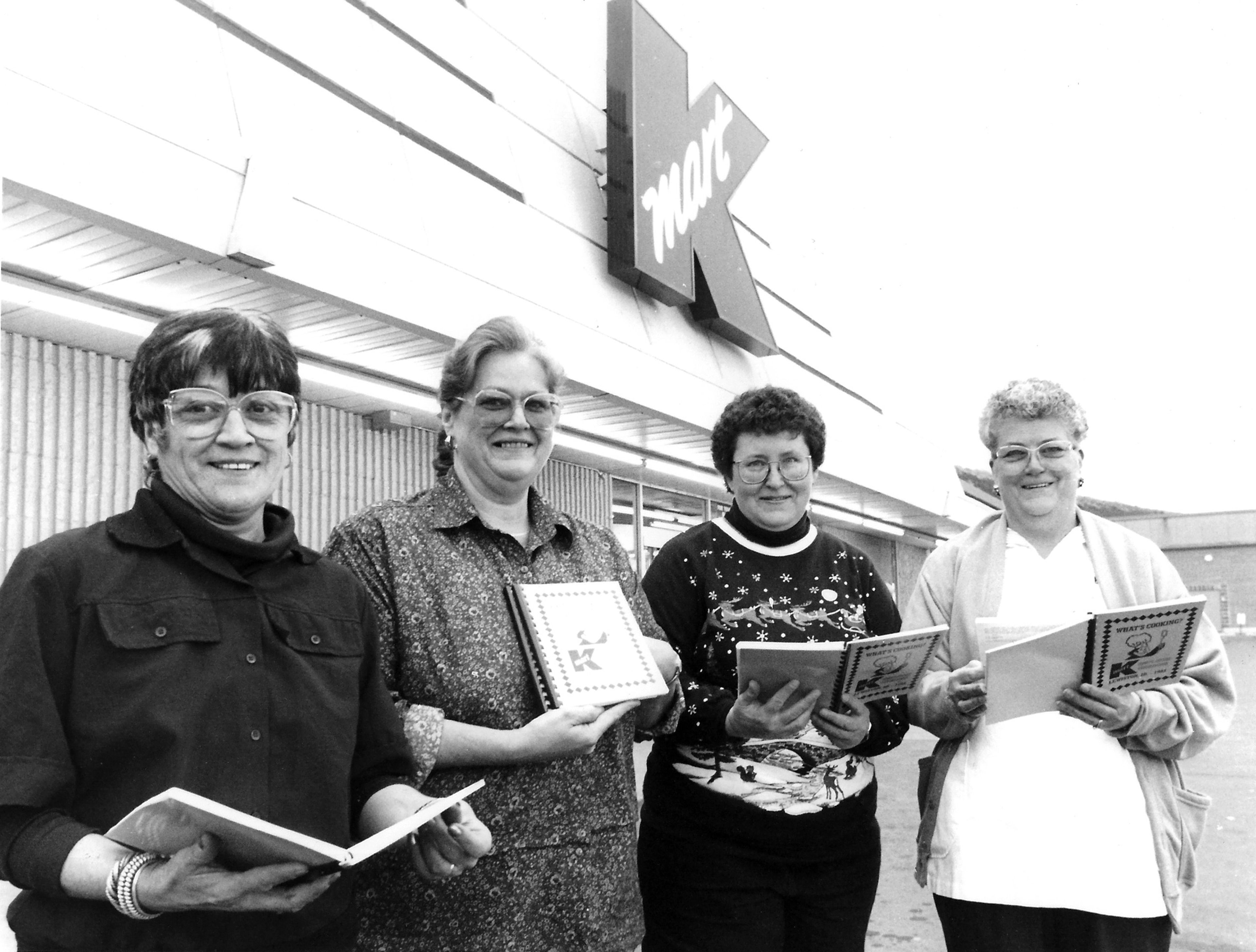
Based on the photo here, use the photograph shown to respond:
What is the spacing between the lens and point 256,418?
1747 mm

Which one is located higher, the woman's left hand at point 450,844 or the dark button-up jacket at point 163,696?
the dark button-up jacket at point 163,696

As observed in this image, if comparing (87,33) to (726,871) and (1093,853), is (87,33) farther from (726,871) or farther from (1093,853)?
(1093,853)

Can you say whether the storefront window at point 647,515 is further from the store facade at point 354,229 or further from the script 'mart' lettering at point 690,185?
the script 'mart' lettering at point 690,185

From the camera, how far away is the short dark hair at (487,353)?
233 cm

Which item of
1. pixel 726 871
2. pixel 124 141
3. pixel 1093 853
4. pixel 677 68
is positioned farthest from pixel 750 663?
pixel 677 68

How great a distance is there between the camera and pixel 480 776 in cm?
214

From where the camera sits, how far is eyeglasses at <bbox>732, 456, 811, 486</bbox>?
9.62ft

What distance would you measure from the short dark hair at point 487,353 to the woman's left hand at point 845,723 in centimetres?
110

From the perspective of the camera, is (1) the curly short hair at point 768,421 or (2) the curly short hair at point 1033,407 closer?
(2) the curly short hair at point 1033,407

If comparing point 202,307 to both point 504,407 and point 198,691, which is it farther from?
point 198,691

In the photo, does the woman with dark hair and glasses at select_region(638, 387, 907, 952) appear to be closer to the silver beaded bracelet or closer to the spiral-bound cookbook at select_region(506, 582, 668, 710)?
the spiral-bound cookbook at select_region(506, 582, 668, 710)

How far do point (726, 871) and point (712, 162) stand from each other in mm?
10257

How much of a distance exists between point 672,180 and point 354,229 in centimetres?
516

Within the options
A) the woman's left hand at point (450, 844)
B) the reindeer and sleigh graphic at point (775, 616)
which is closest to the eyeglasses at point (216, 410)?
the woman's left hand at point (450, 844)
